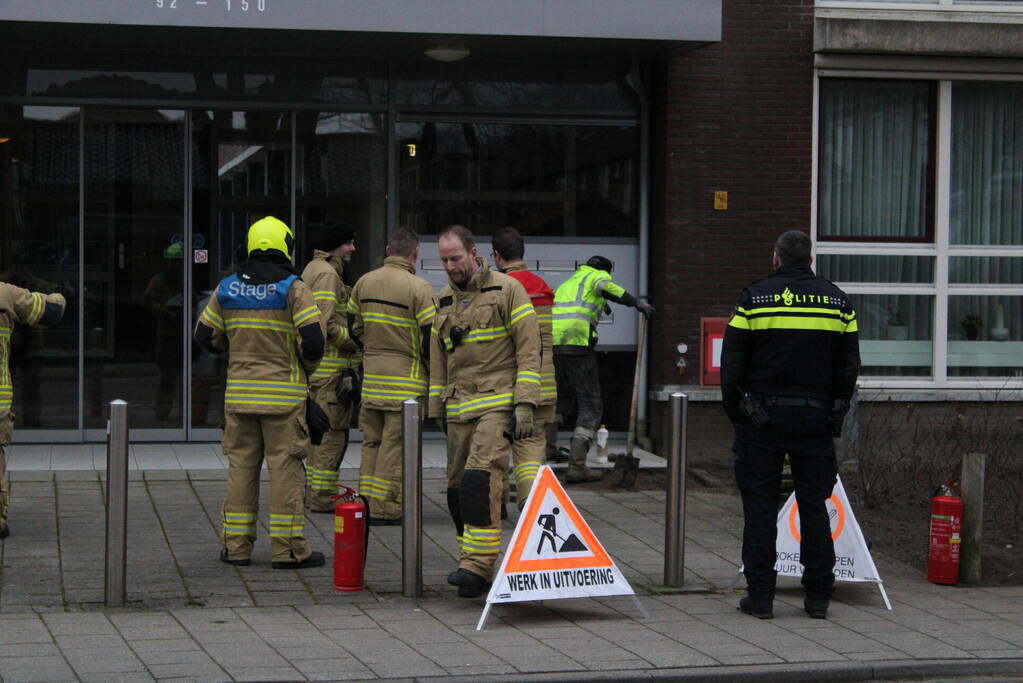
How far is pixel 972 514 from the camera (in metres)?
8.43

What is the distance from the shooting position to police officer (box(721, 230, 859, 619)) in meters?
7.46

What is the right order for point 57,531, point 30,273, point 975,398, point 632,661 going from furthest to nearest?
point 975,398
point 30,273
point 57,531
point 632,661

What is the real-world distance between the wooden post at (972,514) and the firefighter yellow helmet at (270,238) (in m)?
4.22

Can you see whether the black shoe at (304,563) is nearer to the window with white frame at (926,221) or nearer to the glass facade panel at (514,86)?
the glass facade panel at (514,86)

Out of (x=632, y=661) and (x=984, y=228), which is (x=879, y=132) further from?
(x=632, y=661)

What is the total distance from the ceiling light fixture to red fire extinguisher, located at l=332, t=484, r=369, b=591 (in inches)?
235

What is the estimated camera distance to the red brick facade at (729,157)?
1307 cm

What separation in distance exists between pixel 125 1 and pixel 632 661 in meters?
7.45

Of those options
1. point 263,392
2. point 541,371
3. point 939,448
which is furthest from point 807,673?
point 939,448

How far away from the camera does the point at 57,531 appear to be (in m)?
9.25

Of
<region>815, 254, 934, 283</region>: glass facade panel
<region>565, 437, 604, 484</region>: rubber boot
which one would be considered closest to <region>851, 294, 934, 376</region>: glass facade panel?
<region>815, 254, 934, 283</region>: glass facade panel

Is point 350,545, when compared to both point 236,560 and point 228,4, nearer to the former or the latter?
point 236,560

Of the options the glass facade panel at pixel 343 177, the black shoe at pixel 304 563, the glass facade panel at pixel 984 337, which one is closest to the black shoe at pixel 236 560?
the black shoe at pixel 304 563

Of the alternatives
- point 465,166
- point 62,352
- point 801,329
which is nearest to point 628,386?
point 465,166
